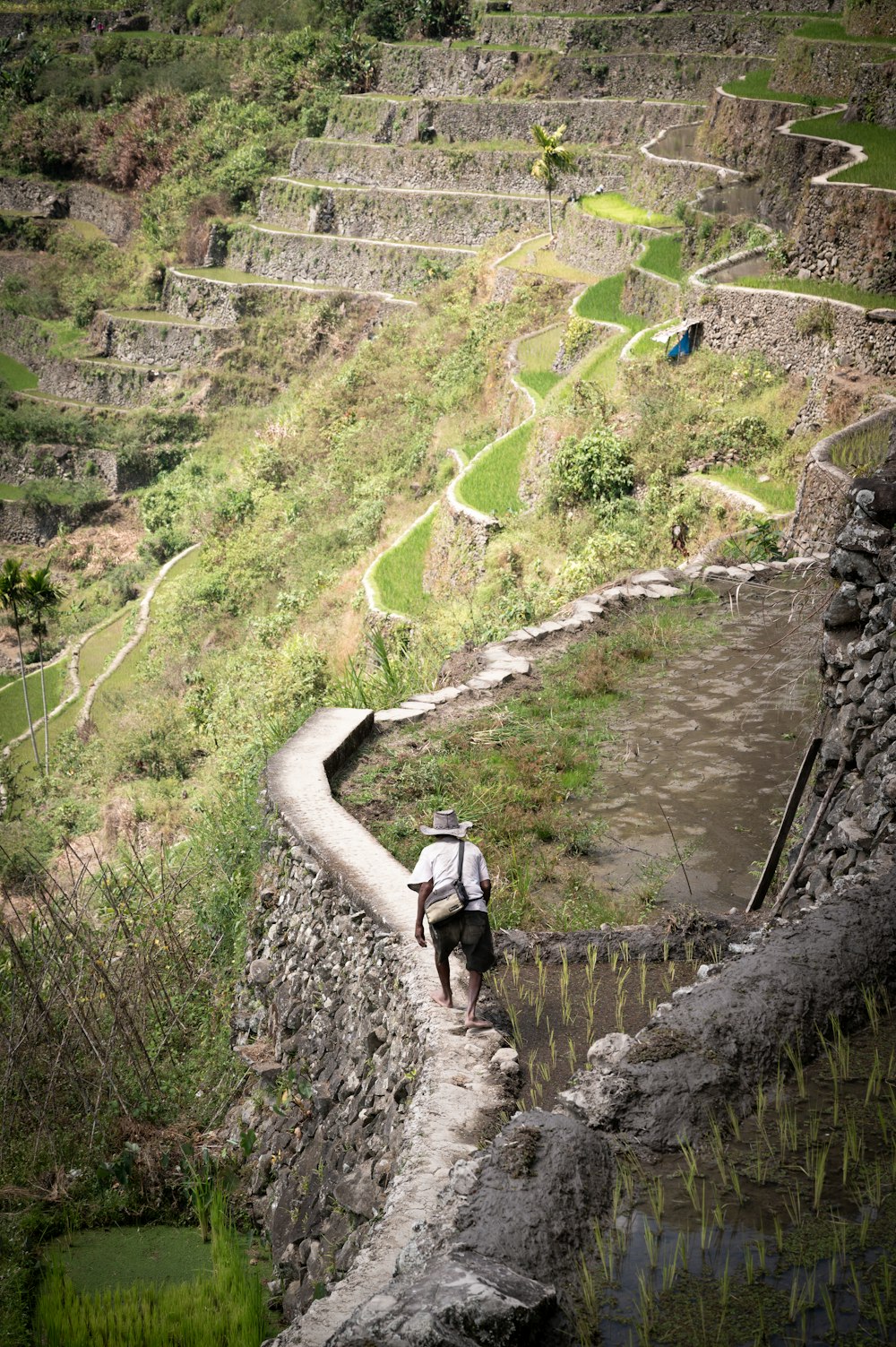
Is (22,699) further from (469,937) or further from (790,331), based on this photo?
(469,937)

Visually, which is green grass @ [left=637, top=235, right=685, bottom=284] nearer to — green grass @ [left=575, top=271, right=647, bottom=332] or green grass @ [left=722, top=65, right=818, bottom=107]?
green grass @ [left=575, top=271, right=647, bottom=332]

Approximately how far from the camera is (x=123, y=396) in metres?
41.1

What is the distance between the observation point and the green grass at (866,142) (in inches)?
705

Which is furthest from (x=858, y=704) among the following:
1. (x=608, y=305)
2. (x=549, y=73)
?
(x=549, y=73)

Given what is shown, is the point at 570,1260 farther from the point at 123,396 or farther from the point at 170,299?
the point at 170,299

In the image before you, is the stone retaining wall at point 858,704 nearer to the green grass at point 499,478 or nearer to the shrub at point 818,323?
the shrub at point 818,323

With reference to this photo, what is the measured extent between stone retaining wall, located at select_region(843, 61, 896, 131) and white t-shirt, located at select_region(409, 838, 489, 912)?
20.6 m

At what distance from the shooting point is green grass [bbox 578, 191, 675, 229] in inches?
1106

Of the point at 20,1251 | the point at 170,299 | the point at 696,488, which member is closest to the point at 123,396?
the point at 170,299

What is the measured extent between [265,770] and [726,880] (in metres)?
2.96

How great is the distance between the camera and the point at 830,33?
2869 cm

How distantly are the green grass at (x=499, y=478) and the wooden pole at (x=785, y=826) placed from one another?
11195 mm

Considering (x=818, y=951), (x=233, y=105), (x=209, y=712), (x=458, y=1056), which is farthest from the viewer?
(x=233, y=105)

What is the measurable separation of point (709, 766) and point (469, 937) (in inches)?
148
